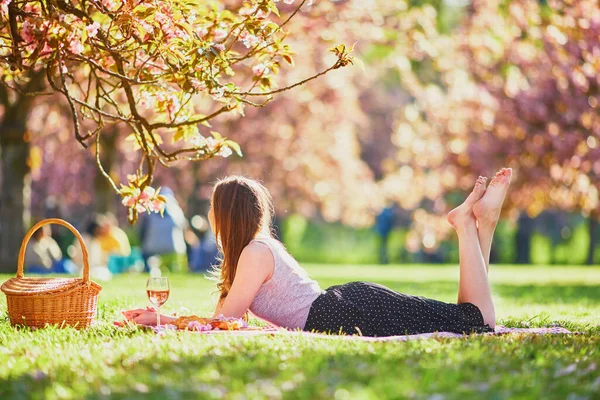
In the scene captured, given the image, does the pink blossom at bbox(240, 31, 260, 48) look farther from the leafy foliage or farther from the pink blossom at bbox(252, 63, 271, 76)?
the pink blossom at bbox(252, 63, 271, 76)

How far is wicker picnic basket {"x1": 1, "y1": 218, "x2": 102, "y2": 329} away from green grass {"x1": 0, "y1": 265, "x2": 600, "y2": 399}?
23cm

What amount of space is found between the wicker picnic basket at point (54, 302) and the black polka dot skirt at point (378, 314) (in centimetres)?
146

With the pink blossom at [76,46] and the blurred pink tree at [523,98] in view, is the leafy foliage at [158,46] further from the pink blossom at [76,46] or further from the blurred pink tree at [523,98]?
the blurred pink tree at [523,98]

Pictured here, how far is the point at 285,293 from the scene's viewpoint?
234 inches

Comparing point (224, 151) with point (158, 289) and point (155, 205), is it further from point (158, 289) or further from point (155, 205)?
point (158, 289)

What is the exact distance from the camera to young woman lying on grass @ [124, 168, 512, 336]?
19.2 ft

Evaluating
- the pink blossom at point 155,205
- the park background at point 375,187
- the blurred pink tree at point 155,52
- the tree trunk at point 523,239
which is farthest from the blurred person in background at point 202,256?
the tree trunk at point 523,239

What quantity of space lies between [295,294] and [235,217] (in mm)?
613

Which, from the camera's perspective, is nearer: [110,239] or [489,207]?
[489,207]

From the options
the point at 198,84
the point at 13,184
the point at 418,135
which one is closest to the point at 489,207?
the point at 198,84

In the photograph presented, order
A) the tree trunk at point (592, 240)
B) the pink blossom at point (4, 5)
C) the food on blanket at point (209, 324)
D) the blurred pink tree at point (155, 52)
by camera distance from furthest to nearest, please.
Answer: the tree trunk at point (592, 240) < the blurred pink tree at point (155, 52) < the pink blossom at point (4, 5) < the food on blanket at point (209, 324)

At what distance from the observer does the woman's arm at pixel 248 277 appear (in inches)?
229

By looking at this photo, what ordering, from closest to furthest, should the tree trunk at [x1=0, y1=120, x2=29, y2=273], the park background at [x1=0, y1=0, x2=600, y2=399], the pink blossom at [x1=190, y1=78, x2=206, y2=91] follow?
the park background at [x1=0, y1=0, x2=600, y2=399]
the pink blossom at [x1=190, y1=78, x2=206, y2=91]
the tree trunk at [x1=0, y1=120, x2=29, y2=273]

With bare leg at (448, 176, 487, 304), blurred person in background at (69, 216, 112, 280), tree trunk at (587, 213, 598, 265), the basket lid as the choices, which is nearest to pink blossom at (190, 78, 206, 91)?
the basket lid
